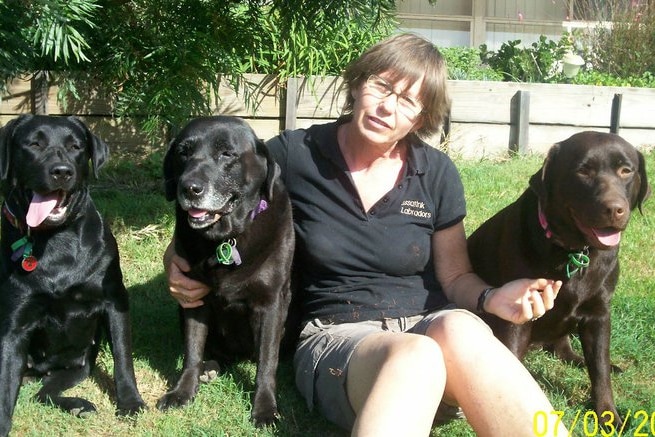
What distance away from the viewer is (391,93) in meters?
3.31

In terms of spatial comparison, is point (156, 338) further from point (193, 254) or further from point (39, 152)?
point (39, 152)

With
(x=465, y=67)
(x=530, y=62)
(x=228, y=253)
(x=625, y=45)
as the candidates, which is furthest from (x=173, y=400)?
(x=625, y=45)

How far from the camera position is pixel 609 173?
3174 mm

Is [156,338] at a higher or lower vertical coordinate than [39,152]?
lower

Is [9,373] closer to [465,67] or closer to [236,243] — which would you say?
[236,243]

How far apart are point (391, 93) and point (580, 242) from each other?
994mm

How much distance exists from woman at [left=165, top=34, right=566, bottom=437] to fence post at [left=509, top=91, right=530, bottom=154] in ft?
12.4

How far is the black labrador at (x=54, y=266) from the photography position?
126 inches

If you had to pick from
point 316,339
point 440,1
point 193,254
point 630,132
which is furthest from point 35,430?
point 440,1

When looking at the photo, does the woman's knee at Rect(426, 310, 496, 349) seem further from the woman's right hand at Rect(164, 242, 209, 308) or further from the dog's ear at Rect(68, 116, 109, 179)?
the dog's ear at Rect(68, 116, 109, 179)

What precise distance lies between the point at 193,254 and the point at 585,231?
1.63 metres

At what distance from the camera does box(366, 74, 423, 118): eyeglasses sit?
10.8 ft

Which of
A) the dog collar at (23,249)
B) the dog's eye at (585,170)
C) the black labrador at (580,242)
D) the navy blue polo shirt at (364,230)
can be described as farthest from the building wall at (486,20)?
the dog collar at (23,249)

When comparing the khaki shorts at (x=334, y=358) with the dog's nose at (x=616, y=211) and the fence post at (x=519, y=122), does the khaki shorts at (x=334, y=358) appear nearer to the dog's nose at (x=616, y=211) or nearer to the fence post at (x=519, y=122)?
the dog's nose at (x=616, y=211)
